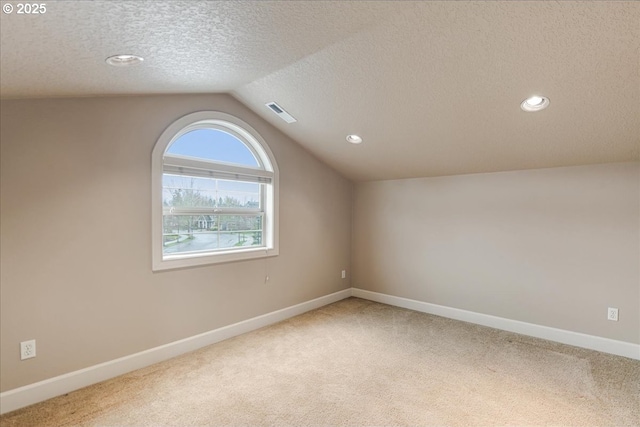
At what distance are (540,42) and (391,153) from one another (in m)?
1.91

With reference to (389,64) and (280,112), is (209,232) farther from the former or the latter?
(389,64)

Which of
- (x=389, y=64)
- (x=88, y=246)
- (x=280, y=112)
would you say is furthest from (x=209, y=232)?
(x=389, y=64)

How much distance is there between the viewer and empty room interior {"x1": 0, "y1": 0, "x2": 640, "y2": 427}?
188cm

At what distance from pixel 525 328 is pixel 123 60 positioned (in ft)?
13.6

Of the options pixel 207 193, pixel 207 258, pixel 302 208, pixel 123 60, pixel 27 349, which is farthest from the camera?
pixel 302 208

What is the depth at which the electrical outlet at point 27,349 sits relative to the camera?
2.19 m

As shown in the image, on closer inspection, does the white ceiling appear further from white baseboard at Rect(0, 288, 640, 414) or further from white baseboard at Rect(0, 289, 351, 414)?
white baseboard at Rect(0, 289, 351, 414)

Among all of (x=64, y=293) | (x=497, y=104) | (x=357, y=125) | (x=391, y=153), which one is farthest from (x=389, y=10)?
(x=64, y=293)

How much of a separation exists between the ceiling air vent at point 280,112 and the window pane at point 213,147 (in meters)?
0.52

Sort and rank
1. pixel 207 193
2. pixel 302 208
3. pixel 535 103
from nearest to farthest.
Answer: pixel 535 103
pixel 207 193
pixel 302 208

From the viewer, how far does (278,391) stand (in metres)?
2.38

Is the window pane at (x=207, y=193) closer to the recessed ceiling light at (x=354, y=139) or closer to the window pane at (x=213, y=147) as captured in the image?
the window pane at (x=213, y=147)

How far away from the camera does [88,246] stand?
2.46m

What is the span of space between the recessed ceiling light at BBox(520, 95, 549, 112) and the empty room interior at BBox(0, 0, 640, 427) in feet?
0.07
